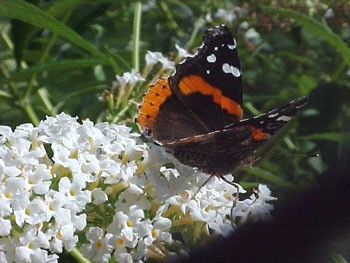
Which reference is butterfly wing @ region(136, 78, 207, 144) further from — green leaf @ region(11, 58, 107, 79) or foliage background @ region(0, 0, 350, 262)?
green leaf @ region(11, 58, 107, 79)

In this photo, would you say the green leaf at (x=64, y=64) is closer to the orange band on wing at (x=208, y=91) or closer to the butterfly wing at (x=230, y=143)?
the orange band on wing at (x=208, y=91)

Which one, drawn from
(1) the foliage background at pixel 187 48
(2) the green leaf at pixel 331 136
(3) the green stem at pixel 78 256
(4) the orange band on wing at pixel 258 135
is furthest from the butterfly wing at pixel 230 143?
(2) the green leaf at pixel 331 136

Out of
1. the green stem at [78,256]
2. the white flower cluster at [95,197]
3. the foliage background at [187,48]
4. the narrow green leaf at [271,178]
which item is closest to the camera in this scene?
the white flower cluster at [95,197]

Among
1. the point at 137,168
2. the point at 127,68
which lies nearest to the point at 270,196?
the point at 137,168

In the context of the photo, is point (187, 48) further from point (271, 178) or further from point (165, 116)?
point (165, 116)

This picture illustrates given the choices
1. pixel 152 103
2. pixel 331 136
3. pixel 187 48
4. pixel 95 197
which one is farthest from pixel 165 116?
pixel 187 48

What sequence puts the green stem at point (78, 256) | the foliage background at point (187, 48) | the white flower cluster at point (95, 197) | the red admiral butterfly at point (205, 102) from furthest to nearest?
the foliage background at point (187, 48) → the red admiral butterfly at point (205, 102) → the green stem at point (78, 256) → the white flower cluster at point (95, 197)

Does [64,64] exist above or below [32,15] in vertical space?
below

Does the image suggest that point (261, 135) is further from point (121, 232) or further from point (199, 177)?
point (121, 232)
